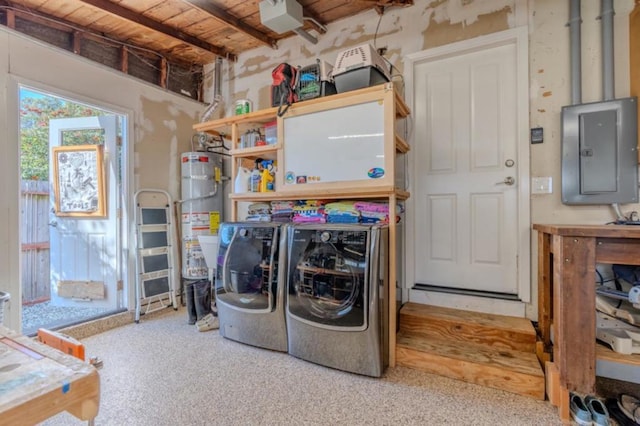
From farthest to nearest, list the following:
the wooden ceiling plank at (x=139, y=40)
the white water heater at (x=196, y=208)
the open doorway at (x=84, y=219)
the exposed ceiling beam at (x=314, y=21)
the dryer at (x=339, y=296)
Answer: the white water heater at (x=196, y=208) → the open doorway at (x=84, y=219) → the exposed ceiling beam at (x=314, y=21) → the wooden ceiling plank at (x=139, y=40) → the dryer at (x=339, y=296)

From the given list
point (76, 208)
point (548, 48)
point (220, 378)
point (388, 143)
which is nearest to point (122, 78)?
point (76, 208)

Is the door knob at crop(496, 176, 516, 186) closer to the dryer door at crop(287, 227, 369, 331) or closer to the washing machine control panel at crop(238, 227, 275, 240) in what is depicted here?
the dryer door at crop(287, 227, 369, 331)

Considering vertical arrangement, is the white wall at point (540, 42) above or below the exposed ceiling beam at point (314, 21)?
below

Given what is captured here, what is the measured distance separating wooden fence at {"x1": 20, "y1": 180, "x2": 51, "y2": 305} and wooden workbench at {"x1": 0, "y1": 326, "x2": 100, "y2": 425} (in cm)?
399

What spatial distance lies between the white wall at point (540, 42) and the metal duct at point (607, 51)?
0.04 m

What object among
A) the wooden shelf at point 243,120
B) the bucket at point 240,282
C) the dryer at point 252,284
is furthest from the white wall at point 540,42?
the bucket at point 240,282

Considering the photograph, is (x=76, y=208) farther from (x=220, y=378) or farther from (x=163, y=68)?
(x=220, y=378)

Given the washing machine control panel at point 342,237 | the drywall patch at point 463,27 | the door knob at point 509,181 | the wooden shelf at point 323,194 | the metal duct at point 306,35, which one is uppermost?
the metal duct at point 306,35

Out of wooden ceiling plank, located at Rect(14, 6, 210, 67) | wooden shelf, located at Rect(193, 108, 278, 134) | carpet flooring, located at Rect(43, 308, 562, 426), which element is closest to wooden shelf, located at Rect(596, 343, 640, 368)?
carpet flooring, located at Rect(43, 308, 562, 426)

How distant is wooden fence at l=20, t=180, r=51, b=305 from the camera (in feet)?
12.1

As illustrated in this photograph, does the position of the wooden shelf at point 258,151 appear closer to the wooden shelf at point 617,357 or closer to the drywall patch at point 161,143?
the drywall patch at point 161,143

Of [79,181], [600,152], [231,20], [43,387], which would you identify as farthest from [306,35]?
[43,387]

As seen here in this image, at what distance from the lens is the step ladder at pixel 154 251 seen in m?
→ 3.15

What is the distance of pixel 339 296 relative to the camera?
207 centimetres
